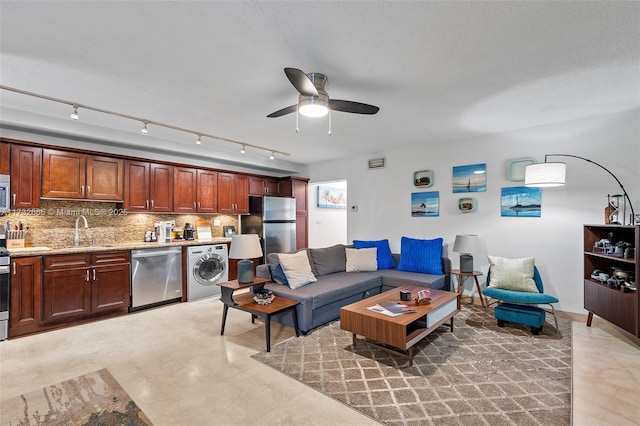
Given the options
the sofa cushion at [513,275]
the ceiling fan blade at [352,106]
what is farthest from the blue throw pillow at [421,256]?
the ceiling fan blade at [352,106]

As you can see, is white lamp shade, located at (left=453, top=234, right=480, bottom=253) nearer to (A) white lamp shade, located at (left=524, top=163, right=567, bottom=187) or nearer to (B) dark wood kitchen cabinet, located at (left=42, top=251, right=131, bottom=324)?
(A) white lamp shade, located at (left=524, top=163, right=567, bottom=187)

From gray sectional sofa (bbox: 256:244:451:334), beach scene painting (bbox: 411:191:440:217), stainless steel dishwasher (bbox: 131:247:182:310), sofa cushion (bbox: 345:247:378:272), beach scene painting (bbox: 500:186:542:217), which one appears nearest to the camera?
gray sectional sofa (bbox: 256:244:451:334)

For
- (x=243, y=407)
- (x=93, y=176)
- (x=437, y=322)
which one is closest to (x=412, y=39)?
(x=437, y=322)

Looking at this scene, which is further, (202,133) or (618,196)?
(202,133)

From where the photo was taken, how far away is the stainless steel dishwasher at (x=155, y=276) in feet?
14.0

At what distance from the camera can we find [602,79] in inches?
108

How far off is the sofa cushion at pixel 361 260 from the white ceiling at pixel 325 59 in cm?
204

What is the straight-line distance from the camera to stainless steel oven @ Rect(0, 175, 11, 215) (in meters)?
3.46

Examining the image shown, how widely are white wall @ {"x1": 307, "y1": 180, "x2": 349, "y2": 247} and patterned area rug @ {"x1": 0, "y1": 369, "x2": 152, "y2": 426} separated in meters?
5.20

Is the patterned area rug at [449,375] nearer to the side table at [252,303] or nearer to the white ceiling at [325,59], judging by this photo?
the side table at [252,303]

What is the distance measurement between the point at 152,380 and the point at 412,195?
446 centimetres

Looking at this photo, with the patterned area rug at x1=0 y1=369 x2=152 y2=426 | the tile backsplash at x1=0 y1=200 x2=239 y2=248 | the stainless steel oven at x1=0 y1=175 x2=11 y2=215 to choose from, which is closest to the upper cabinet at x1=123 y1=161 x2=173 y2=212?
the tile backsplash at x1=0 y1=200 x2=239 y2=248

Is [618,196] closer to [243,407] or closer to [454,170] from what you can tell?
[454,170]

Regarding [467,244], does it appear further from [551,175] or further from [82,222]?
[82,222]
